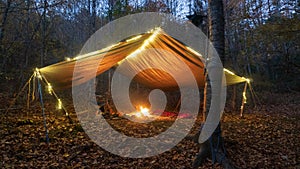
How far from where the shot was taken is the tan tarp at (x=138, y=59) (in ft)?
13.9

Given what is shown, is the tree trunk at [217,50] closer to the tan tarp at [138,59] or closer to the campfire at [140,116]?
the tan tarp at [138,59]

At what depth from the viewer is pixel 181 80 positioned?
739cm

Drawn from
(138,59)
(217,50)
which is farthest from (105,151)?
(138,59)

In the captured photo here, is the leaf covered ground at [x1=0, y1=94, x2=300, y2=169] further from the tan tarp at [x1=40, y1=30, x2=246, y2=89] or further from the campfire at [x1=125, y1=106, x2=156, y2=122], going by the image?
the campfire at [x1=125, y1=106, x2=156, y2=122]

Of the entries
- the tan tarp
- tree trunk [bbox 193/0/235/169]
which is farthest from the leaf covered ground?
the tan tarp

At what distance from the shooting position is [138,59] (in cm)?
639

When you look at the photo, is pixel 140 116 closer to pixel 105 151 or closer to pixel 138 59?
pixel 138 59

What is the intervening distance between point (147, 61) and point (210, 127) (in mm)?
3475

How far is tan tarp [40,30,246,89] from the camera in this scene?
4.23 meters

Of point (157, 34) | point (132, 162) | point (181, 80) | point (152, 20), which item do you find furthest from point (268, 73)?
point (132, 162)

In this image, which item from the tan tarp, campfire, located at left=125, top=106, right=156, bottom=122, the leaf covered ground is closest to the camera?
the leaf covered ground

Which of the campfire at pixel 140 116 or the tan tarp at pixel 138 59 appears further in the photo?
the campfire at pixel 140 116

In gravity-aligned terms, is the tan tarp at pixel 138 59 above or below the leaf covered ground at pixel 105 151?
above

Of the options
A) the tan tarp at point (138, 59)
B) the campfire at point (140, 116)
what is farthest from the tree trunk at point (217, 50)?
the campfire at point (140, 116)
